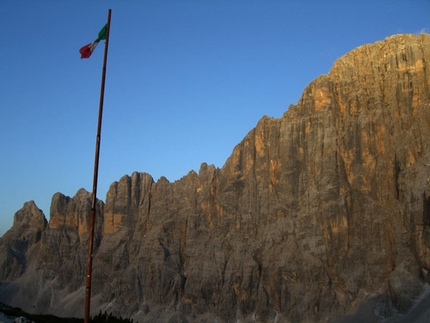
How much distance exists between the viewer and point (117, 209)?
134750 mm

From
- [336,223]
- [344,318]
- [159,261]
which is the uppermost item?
[336,223]

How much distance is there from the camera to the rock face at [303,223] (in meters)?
94.5

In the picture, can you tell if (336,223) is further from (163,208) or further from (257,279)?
(163,208)

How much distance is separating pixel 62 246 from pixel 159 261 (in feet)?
116

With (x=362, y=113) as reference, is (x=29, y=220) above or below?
below

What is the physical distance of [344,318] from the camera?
296 feet

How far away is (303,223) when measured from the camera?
103312 millimetres

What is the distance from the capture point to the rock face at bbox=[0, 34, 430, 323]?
310ft

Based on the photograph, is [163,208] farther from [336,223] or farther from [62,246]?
[336,223]

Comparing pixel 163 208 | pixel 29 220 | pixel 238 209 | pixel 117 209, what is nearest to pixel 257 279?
pixel 238 209

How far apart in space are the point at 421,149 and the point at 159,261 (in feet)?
194

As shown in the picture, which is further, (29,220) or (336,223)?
(29,220)

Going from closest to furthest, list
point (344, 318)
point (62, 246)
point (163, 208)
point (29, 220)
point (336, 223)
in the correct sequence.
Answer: point (344, 318) → point (336, 223) → point (163, 208) → point (62, 246) → point (29, 220)

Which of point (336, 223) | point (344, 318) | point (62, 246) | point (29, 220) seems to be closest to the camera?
point (344, 318)
